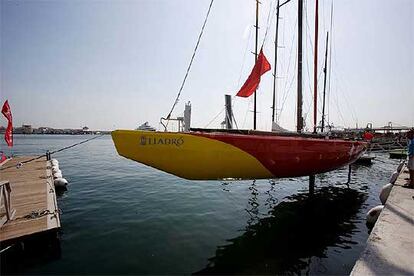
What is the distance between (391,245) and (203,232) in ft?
14.1

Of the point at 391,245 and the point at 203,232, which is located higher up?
the point at 391,245

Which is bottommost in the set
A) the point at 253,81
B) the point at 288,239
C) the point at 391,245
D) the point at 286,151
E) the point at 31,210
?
the point at 288,239

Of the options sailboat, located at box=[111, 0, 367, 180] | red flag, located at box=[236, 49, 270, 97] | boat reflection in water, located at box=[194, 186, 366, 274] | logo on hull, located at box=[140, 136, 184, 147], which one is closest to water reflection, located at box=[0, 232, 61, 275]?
sailboat, located at box=[111, 0, 367, 180]

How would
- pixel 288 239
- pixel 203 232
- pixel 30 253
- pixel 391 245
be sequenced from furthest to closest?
pixel 203 232 → pixel 288 239 → pixel 30 253 → pixel 391 245

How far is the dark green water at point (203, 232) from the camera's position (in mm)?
5129

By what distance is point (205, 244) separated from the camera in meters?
6.08

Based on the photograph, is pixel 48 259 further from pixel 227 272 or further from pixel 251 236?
pixel 251 236

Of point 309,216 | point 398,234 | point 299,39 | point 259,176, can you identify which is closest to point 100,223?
point 259,176

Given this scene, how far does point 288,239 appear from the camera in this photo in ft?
21.5

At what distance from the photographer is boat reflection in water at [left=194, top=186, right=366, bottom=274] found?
16.9 ft

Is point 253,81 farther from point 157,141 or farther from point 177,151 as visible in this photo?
point 157,141

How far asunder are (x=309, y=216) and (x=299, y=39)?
674cm

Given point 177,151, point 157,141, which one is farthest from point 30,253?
point 177,151

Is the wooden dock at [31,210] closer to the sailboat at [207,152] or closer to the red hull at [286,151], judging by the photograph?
the sailboat at [207,152]
